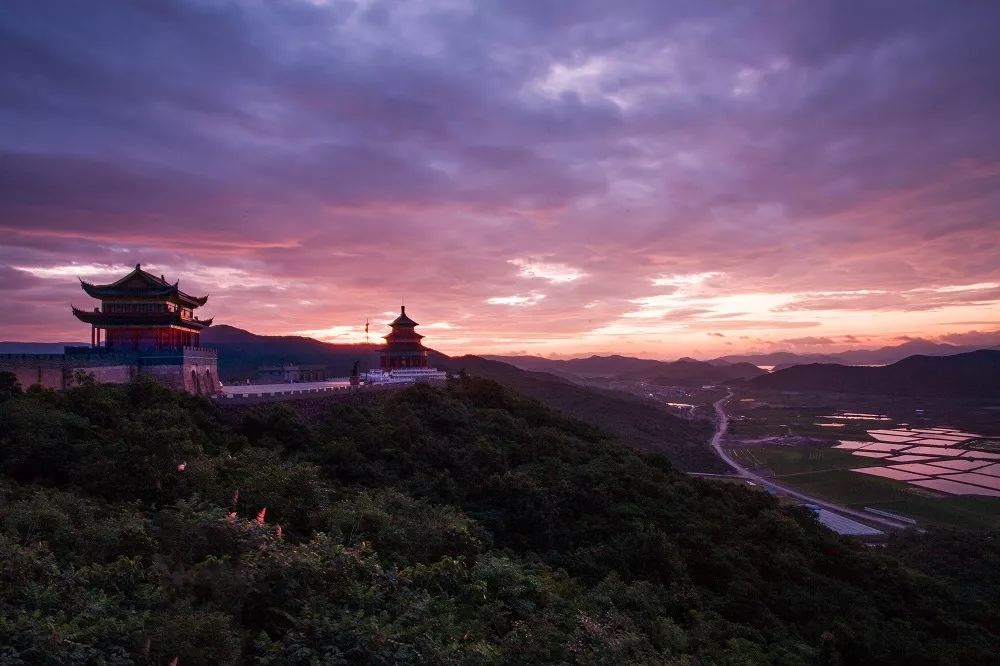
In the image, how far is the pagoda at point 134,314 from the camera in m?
27.3

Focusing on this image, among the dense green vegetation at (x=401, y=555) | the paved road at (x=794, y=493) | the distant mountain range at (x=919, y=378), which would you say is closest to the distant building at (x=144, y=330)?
the dense green vegetation at (x=401, y=555)

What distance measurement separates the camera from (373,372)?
46.6 m

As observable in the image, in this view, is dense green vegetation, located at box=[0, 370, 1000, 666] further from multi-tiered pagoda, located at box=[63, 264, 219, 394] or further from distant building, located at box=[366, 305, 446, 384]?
distant building, located at box=[366, 305, 446, 384]

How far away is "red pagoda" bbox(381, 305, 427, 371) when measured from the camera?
4831 centimetres

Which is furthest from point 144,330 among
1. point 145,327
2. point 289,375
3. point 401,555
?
point 401,555

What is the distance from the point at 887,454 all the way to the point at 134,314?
8624 centimetres

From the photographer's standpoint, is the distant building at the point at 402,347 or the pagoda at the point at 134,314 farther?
the distant building at the point at 402,347

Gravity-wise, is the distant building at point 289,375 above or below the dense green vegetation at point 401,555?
above

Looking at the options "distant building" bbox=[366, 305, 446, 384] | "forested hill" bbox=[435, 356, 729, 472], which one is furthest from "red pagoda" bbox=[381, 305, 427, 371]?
"forested hill" bbox=[435, 356, 729, 472]

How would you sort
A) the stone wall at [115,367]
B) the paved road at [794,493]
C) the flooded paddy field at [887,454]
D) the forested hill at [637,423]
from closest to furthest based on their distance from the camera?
the stone wall at [115,367], the paved road at [794,493], the flooded paddy field at [887,454], the forested hill at [637,423]

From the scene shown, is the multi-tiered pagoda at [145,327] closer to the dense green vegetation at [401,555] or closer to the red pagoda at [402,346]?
the dense green vegetation at [401,555]

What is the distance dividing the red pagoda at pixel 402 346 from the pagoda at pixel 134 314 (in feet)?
69.5

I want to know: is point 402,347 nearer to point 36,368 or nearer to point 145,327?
point 145,327

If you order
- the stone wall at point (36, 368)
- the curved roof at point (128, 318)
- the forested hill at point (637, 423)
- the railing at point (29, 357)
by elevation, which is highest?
the curved roof at point (128, 318)
